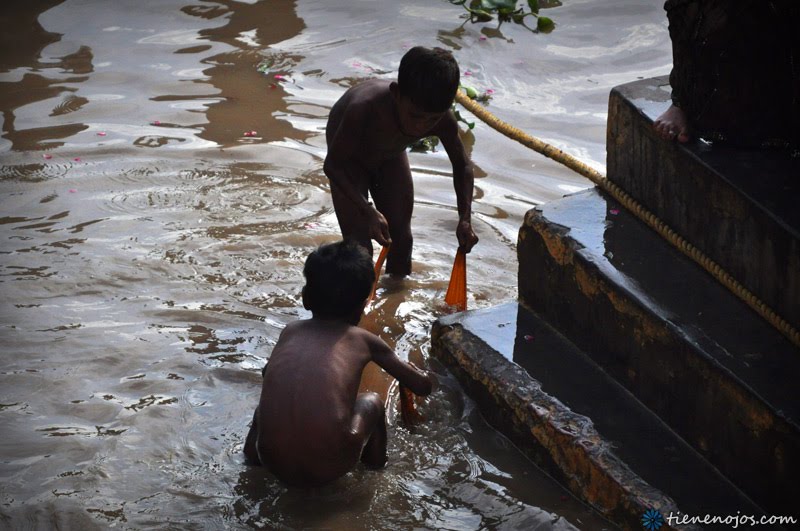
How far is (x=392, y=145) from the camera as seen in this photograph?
13.7 feet

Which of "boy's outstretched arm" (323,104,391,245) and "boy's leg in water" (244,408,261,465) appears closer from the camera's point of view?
"boy's leg in water" (244,408,261,465)

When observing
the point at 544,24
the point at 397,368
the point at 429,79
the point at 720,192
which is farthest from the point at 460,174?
the point at 544,24

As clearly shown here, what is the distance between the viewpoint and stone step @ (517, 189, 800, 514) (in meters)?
2.70

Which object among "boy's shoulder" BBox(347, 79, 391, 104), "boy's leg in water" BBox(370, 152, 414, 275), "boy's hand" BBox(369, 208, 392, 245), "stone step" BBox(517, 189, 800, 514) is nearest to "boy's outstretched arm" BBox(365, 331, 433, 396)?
"stone step" BBox(517, 189, 800, 514)

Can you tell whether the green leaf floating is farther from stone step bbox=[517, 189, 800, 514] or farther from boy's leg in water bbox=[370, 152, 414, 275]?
stone step bbox=[517, 189, 800, 514]

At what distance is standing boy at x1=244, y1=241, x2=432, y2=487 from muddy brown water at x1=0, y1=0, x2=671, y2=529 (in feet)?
0.48

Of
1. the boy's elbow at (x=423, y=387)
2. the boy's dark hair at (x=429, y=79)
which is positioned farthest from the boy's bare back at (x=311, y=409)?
the boy's dark hair at (x=429, y=79)

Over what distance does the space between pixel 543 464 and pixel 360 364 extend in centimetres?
73

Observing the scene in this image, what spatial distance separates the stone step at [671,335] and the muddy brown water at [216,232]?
1.53 feet

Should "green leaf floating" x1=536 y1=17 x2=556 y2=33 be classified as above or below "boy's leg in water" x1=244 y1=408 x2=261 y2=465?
above

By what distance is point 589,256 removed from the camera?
11.1 feet

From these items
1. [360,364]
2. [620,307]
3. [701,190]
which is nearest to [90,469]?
[360,364]

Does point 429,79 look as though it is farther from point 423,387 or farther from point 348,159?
point 423,387

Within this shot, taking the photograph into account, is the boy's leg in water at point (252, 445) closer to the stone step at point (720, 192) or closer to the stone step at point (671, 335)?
the stone step at point (671, 335)
